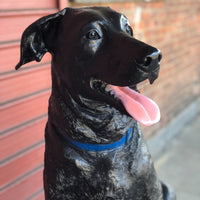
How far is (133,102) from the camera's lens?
3.88 feet

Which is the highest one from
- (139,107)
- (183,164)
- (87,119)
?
(139,107)

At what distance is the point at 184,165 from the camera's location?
11.9 ft

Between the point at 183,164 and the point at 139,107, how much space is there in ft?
8.91

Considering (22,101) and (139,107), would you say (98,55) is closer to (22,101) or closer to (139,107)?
(139,107)

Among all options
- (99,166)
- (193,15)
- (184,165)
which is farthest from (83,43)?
(193,15)

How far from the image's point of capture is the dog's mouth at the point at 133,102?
1170 millimetres

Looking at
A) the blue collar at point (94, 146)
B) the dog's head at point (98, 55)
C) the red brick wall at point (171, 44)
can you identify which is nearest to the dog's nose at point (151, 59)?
the dog's head at point (98, 55)

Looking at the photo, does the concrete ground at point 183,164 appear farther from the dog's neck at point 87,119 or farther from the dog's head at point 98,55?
the dog's head at point 98,55

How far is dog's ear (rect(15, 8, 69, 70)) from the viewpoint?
49.1 inches

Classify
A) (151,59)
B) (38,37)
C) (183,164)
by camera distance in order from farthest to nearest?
(183,164)
(38,37)
(151,59)

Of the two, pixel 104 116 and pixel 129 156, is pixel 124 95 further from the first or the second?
pixel 129 156

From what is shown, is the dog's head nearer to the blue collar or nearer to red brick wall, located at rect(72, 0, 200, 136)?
the blue collar

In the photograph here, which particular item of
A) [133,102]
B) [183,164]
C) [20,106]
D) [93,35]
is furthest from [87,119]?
[183,164]

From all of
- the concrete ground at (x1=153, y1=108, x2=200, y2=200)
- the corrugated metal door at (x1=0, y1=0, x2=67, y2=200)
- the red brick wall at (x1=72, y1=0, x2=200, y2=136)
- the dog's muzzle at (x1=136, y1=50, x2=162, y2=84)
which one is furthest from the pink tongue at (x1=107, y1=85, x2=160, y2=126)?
the concrete ground at (x1=153, y1=108, x2=200, y2=200)
